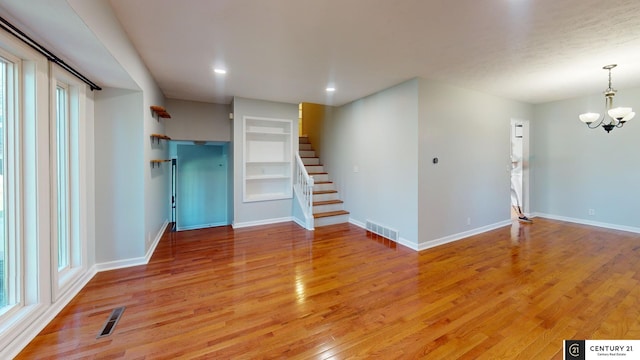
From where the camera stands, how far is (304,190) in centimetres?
539

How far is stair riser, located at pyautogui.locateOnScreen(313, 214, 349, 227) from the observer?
5.27m

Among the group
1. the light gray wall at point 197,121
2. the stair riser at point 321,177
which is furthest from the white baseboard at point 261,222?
the light gray wall at point 197,121

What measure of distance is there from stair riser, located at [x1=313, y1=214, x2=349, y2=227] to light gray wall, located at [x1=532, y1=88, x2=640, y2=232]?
4.47m

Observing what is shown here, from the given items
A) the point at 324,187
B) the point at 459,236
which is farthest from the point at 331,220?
the point at 459,236

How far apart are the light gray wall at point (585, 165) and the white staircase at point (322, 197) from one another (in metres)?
4.58

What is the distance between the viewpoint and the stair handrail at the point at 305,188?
5.10m

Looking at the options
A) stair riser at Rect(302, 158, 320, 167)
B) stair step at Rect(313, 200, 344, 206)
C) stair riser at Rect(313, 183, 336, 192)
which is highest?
stair riser at Rect(302, 158, 320, 167)

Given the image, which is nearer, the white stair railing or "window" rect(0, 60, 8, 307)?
"window" rect(0, 60, 8, 307)

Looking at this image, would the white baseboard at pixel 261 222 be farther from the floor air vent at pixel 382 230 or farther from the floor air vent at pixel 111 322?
the floor air vent at pixel 111 322

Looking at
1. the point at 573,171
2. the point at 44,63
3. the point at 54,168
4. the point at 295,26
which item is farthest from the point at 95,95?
the point at 573,171

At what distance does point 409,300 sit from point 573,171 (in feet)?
17.8

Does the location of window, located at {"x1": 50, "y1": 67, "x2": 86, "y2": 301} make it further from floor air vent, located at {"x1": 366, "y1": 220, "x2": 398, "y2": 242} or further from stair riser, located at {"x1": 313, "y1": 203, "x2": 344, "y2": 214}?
floor air vent, located at {"x1": 366, "y1": 220, "x2": 398, "y2": 242}

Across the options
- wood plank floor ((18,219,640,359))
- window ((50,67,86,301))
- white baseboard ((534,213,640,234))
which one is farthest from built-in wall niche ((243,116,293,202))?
white baseboard ((534,213,640,234))

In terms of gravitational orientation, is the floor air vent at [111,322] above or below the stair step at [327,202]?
below
